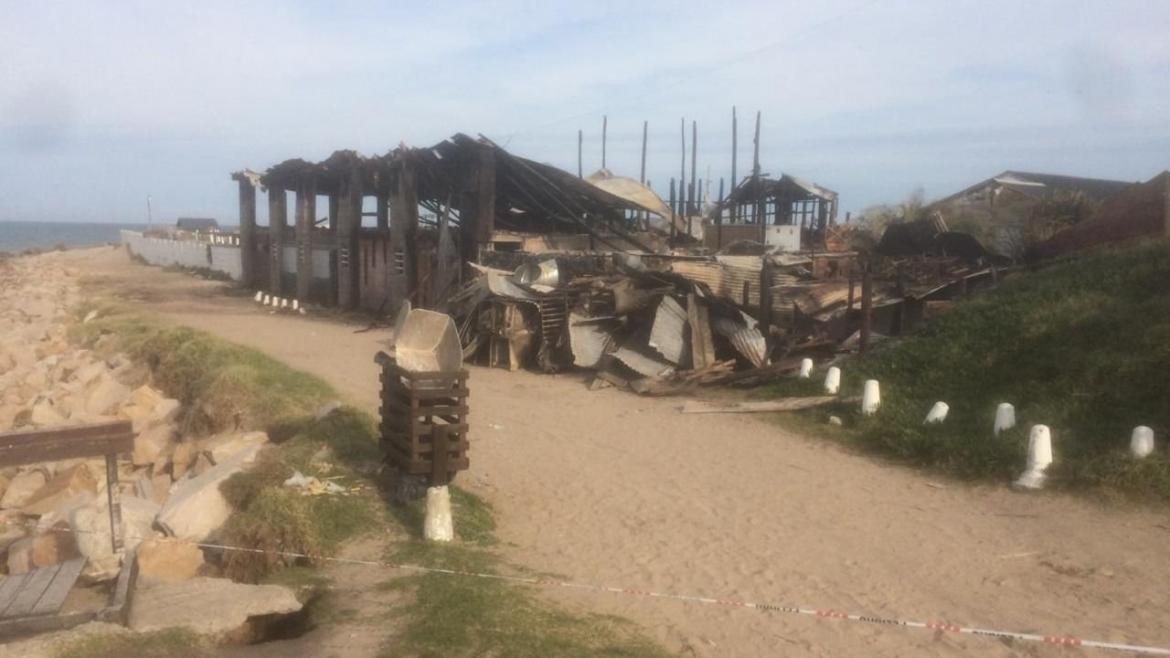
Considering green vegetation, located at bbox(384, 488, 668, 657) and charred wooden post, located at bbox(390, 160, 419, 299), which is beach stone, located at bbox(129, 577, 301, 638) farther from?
charred wooden post, located at bbox(390, 160, 419, 299)

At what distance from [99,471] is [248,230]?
78.8 ft

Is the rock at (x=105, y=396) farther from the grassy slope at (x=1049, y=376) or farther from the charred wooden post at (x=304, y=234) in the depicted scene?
the charred wooden post at (x=304, y=234)

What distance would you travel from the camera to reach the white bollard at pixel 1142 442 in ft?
30.9

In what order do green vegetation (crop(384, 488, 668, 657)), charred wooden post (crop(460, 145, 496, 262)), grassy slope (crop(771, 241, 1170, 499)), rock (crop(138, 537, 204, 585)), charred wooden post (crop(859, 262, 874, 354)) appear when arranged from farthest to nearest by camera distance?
charred wooden post (crop(460, 145, 496, 262)) < charred wooden post (crop(859, 262, 874, 354)) < grassy slope (crop(771, 241, 1170, 499)) < rock (crop(138, 537, 204, 585)) < green vegetation (crop(384, 488, 668, 657))

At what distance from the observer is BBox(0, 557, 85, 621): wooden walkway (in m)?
6.17

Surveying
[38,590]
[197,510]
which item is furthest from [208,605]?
[197,510]

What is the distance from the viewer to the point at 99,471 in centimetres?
1344

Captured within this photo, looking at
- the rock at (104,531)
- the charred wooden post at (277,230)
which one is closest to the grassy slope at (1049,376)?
the rock at (104,531)

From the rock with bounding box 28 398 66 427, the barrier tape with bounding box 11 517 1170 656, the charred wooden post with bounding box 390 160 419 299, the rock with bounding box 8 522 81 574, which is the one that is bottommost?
the rock with bounding box 28 398 66 427

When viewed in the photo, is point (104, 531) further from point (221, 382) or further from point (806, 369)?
point (806, 369)

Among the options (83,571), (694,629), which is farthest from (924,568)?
(83,571)

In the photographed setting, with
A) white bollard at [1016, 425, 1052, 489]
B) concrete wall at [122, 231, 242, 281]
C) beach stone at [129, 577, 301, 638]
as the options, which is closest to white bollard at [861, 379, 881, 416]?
white bollard at [1016, 425, 1052, 489]

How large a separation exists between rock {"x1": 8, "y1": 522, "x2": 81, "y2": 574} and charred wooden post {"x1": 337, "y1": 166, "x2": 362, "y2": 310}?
18.9 meters

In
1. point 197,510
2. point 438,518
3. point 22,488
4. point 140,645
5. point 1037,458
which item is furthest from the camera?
point 22,488
